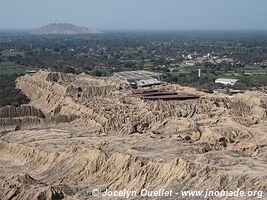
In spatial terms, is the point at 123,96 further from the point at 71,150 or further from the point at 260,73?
the point at 260,73

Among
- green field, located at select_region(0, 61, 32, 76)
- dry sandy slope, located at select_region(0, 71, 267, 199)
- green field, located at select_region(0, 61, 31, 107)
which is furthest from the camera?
green field, located at select_region(0, 61, 32, 76)

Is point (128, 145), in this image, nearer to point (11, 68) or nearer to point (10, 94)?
point (10, 94)

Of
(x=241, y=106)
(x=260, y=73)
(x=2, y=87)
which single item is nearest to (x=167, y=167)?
(x=241, y=106)

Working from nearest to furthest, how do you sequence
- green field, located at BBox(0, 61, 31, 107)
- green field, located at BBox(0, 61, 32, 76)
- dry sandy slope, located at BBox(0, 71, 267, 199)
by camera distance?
dry sandy slope, located at BBox(0, 71, 267, 199) < green field, located at BBox(0, 61, 31, 107) < green field, located at BBox(0, 61, 32, 76)

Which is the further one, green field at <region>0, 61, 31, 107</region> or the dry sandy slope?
green field at <region>0, 61, 31, 107</region>

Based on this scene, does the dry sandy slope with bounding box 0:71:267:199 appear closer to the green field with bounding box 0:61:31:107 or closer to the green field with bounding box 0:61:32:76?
the green field with bounding box 0:61:31:107

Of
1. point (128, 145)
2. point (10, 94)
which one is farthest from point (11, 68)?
point (128, 145)

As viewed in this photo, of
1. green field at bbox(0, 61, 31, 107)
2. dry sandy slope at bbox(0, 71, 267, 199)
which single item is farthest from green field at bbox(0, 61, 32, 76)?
dry sandy slope at bbox(0, 71, 267, 199)

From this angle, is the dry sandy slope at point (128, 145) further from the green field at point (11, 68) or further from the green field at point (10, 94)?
the green field at point (11, 68)

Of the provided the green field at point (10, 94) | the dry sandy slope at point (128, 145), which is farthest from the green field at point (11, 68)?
the dry sandy slope at point (128, 145)
